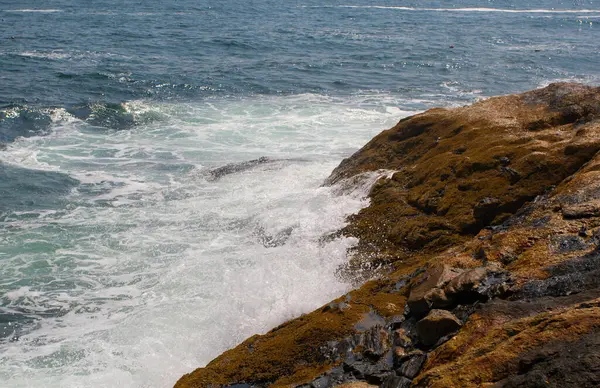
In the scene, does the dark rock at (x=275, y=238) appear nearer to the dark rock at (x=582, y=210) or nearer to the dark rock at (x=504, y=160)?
the dark rock at (x=504, y=160)

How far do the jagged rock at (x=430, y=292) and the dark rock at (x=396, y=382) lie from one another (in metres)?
2.02

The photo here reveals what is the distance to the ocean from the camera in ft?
50.8

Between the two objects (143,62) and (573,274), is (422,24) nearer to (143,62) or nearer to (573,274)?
(143,62)

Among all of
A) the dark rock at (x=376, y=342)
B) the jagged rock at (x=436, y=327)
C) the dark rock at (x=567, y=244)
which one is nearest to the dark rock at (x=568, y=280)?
the dark rock at (x=567, y=244)

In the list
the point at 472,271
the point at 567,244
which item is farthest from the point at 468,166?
the point at 472,271

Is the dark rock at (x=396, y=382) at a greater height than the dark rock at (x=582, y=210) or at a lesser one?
lesser

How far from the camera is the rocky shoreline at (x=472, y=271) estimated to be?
823cm

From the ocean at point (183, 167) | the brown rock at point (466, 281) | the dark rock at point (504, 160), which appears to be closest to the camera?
the brown rock at point (466, 281)

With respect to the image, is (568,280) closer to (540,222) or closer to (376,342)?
(540,222)

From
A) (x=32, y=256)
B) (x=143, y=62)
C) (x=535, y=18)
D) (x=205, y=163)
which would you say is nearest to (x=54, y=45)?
(x=143, y=62)

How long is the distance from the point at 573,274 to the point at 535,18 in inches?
4403

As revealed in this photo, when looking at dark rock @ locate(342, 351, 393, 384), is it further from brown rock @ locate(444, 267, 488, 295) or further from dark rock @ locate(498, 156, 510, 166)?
dark rock @ locate(498, 156, 510, 166)

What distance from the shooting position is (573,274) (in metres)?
9.98

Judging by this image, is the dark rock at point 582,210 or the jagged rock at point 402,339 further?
the dark rock at point 582,210
